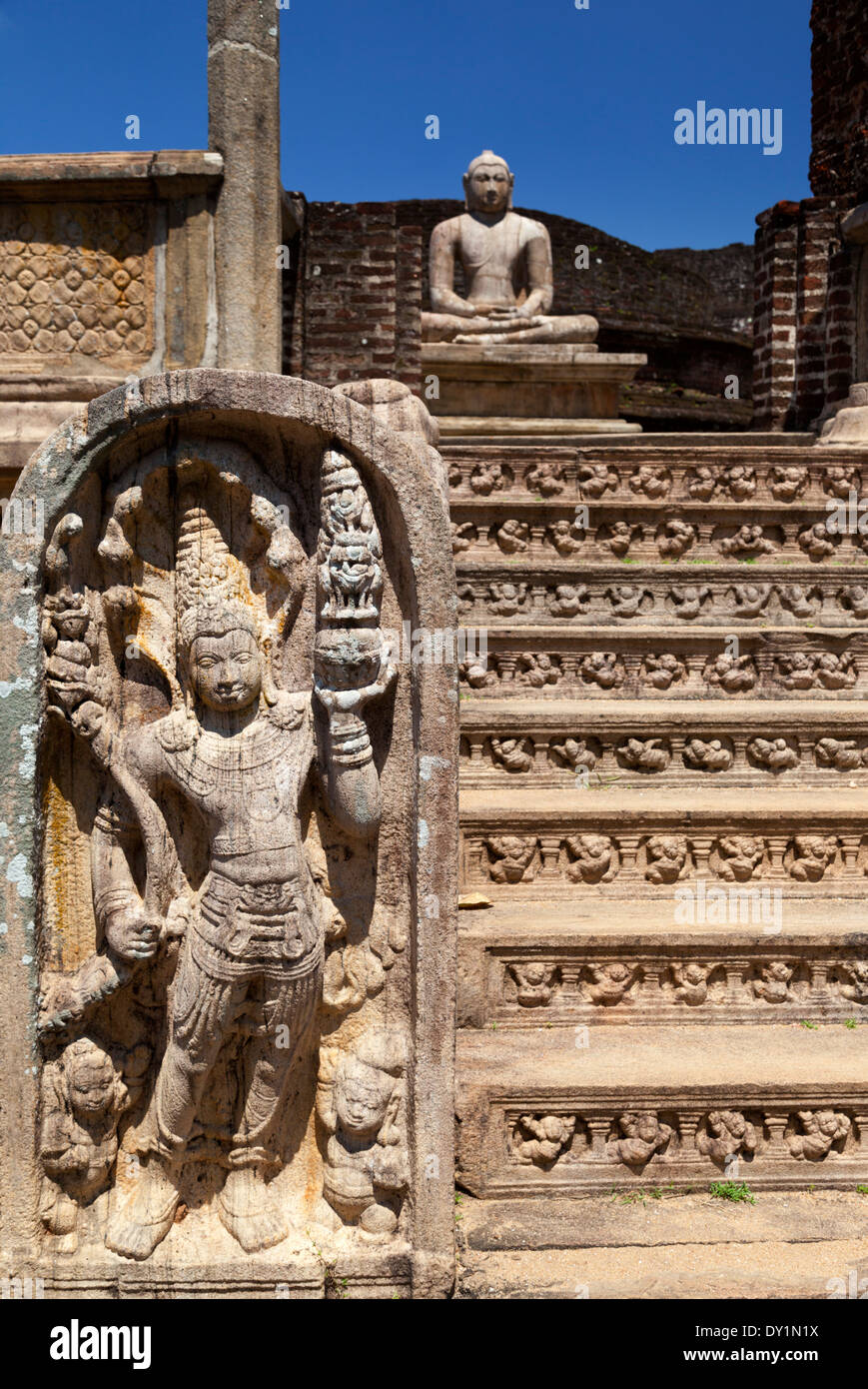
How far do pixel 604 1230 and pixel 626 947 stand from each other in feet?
2.34

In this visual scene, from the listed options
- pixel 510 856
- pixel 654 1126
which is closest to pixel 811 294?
pixel 510 856

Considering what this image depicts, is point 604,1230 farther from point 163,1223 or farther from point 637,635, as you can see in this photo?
point 637,635

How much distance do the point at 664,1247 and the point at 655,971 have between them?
0.74m

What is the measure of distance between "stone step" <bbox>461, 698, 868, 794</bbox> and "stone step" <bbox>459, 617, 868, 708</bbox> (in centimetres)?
25

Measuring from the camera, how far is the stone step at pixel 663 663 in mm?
3908

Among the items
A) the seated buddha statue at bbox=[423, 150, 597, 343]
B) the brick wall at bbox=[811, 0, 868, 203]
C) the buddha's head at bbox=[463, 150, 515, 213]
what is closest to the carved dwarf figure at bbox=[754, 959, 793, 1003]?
the seated buddha statue at bbox=[423, 150, 597, 343]

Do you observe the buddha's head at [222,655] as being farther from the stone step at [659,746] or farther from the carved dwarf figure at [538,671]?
the carved dwarf figure at [538,671]

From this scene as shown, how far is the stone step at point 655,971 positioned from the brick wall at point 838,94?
247 inches

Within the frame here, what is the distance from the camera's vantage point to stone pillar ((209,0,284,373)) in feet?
14.2

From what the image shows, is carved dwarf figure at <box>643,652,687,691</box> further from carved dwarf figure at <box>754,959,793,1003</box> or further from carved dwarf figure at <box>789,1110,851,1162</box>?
carved dwarf figure at <box>789,1110,851,1162</box>

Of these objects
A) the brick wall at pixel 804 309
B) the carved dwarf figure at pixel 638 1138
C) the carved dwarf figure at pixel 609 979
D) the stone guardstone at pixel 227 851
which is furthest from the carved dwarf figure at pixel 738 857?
the brick wall at pixel 804 309

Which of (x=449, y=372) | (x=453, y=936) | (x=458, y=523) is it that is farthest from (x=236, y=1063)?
(x=449, y=372)

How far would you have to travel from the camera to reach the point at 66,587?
7.04 ft

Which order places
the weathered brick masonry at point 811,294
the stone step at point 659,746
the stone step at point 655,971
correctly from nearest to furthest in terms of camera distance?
the stone step at point 655,971 → the stone step at point 659,746 → the weathered brick masonry at point 811,294
